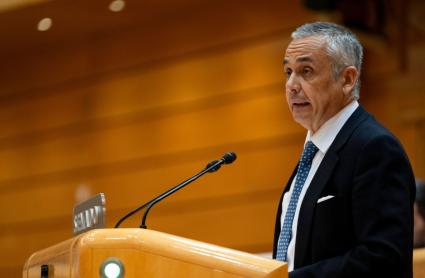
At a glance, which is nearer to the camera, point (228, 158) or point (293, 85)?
point (293, 85)

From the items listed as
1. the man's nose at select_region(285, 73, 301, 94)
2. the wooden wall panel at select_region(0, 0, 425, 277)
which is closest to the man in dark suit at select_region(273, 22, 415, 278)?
the man's nose at select_region(285, 73, 301, 94)

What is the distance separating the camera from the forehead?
2.18 metres

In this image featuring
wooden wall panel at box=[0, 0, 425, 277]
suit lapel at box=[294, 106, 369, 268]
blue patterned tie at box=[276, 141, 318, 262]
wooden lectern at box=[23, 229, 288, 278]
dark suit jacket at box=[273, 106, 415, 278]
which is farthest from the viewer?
wooden wall panel at box=[0, 0, 425, 277]

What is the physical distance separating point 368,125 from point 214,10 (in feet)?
15.3

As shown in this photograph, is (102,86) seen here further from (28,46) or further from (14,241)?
(14,241)

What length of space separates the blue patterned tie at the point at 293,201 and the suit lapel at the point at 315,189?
0.07 metres

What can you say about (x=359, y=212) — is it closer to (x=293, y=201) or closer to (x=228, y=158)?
(x=293, y=201)

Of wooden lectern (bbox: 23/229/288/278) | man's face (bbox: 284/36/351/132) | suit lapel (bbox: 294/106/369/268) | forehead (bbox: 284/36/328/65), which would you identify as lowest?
wooden lectern (bbox: 23/229/288/278)

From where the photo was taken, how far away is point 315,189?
2092 mm

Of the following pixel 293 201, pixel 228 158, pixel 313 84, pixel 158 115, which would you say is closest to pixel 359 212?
pixel 293 201

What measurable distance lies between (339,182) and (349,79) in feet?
0.98

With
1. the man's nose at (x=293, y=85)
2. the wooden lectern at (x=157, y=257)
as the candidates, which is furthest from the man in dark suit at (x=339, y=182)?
the wooden lectern at (x=157, y=257)

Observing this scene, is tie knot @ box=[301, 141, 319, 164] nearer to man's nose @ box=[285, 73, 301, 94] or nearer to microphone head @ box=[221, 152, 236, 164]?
man's nose @ box=[285, 73, 301, 94]

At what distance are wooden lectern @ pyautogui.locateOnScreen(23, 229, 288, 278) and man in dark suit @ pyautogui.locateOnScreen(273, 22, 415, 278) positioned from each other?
0.58ft
